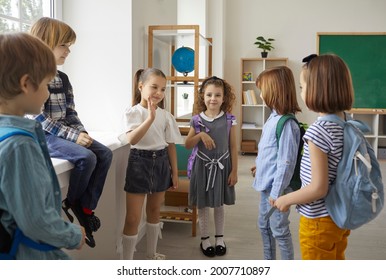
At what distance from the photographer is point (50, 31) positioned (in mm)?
1555

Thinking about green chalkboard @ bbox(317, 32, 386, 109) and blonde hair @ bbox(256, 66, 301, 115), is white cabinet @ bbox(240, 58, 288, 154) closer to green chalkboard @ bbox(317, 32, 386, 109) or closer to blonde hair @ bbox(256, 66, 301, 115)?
green chalkboard @ bbox(317, 32, 386, 109)

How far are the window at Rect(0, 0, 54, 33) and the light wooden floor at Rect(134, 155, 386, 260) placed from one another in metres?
1.50

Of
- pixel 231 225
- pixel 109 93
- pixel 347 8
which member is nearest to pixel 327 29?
pixel 347 8

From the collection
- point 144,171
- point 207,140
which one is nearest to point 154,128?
point 144,171

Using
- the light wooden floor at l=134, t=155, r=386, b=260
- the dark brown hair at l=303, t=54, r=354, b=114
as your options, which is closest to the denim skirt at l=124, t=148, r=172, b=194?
the light wooden floor at l=134, t=155, r=386, b=260

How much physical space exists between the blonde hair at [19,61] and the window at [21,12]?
1.27 m

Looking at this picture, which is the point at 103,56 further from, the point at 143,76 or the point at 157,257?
the point at 157,257

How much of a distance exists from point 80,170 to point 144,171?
22.0 inches

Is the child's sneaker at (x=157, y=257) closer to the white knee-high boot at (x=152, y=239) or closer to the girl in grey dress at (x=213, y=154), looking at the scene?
the white knee-high boot at (x=152, y=239)

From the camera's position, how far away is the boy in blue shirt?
2.96 ft

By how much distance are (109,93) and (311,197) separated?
160cm

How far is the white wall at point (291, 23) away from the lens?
20.5 ft

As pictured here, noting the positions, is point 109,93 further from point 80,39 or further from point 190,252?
point 190,252

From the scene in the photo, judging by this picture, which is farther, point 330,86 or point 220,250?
point 220,250
